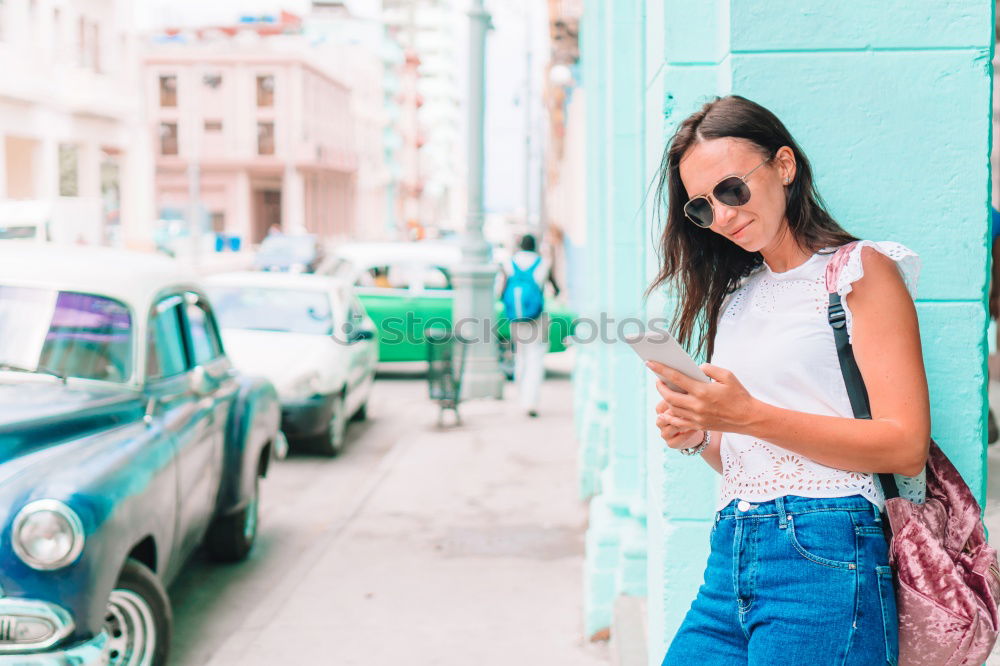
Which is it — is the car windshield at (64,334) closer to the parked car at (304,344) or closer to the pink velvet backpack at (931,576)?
the pink velvet backpack at (931,576)

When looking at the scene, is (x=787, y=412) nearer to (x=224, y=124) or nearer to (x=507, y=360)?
(x=507, y=360)

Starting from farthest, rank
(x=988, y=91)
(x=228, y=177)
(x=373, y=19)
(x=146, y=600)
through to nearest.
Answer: (x=373, y=19) → (x=228, y=177) → (x=146, y=600) → (x=988, y=91)

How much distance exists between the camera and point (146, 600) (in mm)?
4082

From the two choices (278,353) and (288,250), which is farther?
(288,250)

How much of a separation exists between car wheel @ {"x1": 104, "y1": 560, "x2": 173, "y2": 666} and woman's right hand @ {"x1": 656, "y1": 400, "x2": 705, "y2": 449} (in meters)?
2.58

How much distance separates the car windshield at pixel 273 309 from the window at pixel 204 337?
3571 mm

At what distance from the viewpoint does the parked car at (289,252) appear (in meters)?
30.3

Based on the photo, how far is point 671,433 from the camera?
1.96 m

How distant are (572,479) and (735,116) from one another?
22.1 ft

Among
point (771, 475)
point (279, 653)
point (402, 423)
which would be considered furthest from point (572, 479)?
point (771, 475)

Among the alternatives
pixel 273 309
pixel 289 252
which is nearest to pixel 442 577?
pixel 273 309

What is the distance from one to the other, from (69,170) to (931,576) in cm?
3086

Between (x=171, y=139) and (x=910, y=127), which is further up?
(x=171, y=139)

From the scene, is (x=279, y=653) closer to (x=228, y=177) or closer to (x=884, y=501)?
(x=884, y=501)
